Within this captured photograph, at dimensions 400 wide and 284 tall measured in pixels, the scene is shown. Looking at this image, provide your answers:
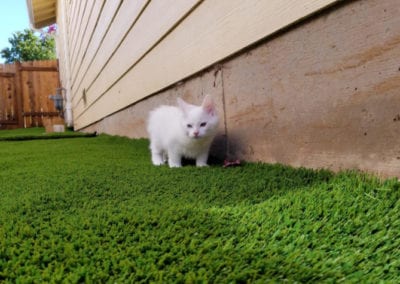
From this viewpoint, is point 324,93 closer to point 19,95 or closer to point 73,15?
point 73,15

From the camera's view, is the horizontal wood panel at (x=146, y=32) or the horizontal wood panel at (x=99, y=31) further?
the horizontal wood panel at (x=99, y=31)

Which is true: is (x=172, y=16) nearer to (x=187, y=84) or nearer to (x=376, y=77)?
(x=187, y=84)

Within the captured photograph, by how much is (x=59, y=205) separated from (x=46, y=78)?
12333 millimetres

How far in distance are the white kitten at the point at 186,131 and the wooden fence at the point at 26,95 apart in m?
10.8

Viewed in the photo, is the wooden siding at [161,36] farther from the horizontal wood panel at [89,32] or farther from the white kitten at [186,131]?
the white kitten at [186,131]

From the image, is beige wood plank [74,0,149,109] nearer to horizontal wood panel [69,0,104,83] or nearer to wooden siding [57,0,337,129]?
wooden siding [57,0,337,129]

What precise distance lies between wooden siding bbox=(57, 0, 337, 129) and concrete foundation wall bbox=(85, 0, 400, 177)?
3.0 inches

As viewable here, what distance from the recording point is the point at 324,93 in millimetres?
1354

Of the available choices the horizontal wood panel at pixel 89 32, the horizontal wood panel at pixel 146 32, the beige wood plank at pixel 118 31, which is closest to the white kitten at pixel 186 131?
the horizontal wood panel at pixel 146 32

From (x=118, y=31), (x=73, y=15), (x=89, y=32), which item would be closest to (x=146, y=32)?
(x=118, y=31)

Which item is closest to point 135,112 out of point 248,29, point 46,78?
point 248,29

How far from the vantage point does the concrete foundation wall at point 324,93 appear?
1119 mm

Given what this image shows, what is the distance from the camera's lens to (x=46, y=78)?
12.6 m

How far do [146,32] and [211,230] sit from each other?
245cm
